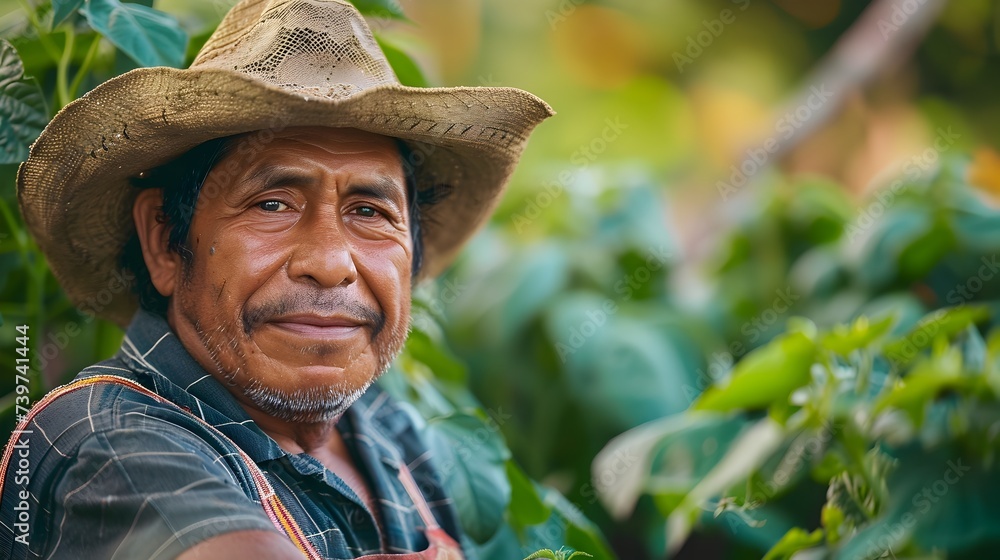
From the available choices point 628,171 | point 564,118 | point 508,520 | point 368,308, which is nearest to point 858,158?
point 628,171

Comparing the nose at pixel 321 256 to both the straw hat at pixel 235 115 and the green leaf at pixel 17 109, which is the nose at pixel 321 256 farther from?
the green leaf at pixel 17 109

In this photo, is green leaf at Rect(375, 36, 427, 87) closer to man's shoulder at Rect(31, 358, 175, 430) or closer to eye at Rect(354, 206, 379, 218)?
eye at Rect(354, 206, 379, 218)

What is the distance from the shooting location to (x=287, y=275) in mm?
1369

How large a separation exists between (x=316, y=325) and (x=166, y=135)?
0.33 meters

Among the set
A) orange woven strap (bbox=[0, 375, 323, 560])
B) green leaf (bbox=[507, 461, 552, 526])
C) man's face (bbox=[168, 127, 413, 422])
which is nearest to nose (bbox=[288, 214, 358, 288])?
man's face (bbox=[168, 127, 413, 422])

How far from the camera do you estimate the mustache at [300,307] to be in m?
1.36

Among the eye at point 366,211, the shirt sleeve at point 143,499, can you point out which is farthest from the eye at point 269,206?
the shirt sleeve at point 143,499

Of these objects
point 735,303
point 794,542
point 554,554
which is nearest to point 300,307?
point 554,554

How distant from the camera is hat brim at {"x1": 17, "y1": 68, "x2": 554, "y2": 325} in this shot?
1.28 m

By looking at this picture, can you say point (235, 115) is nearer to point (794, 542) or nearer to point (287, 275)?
point (287, 275)

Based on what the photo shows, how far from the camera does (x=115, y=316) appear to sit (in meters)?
1.70

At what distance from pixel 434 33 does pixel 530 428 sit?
2501 mm

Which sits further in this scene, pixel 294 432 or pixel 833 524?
pixel 833 524

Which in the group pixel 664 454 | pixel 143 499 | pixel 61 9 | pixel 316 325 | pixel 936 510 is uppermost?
pixel 61 9
